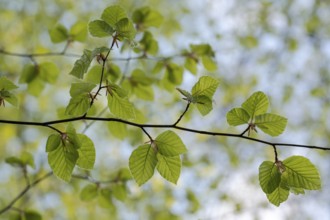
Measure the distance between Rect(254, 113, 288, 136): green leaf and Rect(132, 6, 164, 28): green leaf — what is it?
24.4 inches

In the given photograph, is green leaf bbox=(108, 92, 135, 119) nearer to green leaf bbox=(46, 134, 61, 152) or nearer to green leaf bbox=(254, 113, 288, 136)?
green leaf bbox=(46, 134, 61, 152)

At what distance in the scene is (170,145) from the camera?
75 cm

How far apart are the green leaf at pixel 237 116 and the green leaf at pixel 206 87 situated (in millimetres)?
65

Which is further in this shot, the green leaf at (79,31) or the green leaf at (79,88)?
the green leaf at (79,31)

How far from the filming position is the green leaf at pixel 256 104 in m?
0.76

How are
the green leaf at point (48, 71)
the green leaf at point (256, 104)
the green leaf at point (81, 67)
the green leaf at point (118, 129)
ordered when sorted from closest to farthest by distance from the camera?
the green leaf at point (81, 67)
the green leaf at point (256, 104)
the green leaf at point (118, 129)
the green leaf at point (48, 71)

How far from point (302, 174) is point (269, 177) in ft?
0.23

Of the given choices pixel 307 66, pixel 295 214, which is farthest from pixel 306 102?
pixel 295 214

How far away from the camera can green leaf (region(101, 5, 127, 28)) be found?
2.39 feet

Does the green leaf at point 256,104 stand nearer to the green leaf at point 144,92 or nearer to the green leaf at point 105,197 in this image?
the green leaf at point 144,92

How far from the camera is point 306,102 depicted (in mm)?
4531

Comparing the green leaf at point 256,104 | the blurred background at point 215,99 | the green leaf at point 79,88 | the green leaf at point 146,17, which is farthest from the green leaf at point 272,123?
the blurred background at point 215,99

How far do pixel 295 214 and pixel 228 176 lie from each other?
1.79m

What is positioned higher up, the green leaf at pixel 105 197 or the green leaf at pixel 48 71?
the green leaf at pixel 48 71
